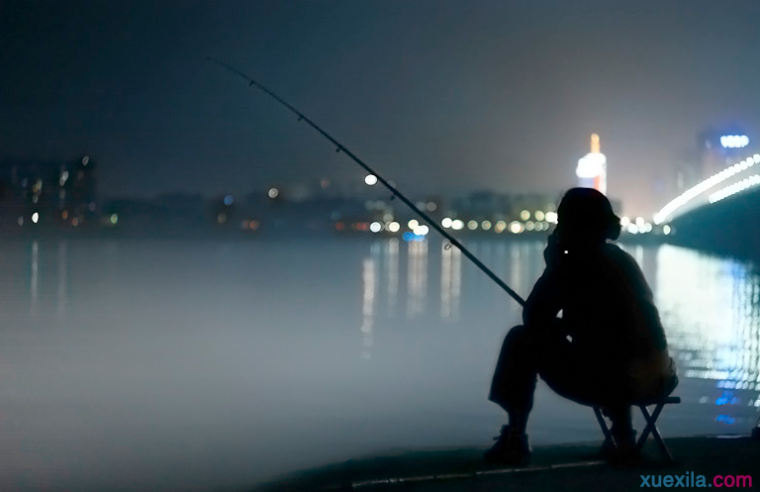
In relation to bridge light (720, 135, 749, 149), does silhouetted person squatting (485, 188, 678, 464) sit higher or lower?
lower

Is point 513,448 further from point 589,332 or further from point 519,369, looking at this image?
point 589,332

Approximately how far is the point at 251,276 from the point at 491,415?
101 ft

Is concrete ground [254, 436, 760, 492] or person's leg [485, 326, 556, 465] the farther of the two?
person's leg [485, 326, 556, 465]

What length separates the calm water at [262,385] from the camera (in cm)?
795

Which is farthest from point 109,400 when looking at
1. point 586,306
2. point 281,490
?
point 586,306

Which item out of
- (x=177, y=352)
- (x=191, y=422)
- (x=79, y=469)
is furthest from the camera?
(x=177, y=352)

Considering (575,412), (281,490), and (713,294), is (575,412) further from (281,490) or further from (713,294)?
(713,294)

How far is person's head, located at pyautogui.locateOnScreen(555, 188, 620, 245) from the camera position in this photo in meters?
4.85

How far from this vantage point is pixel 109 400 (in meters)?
10.6

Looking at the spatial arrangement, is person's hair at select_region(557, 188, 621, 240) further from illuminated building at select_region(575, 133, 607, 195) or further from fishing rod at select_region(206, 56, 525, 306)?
illuminated building at select_region(575, 133, 607, 195)

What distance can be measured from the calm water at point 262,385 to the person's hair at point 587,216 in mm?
3276

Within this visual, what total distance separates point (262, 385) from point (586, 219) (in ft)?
24.5

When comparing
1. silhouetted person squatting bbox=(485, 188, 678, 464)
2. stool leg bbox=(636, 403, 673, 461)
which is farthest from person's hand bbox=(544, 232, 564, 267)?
stool leg bbox=(636, 403, 673, 461)

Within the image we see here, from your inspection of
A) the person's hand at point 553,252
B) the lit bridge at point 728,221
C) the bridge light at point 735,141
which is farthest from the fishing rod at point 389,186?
the bridge light at point 735,141
